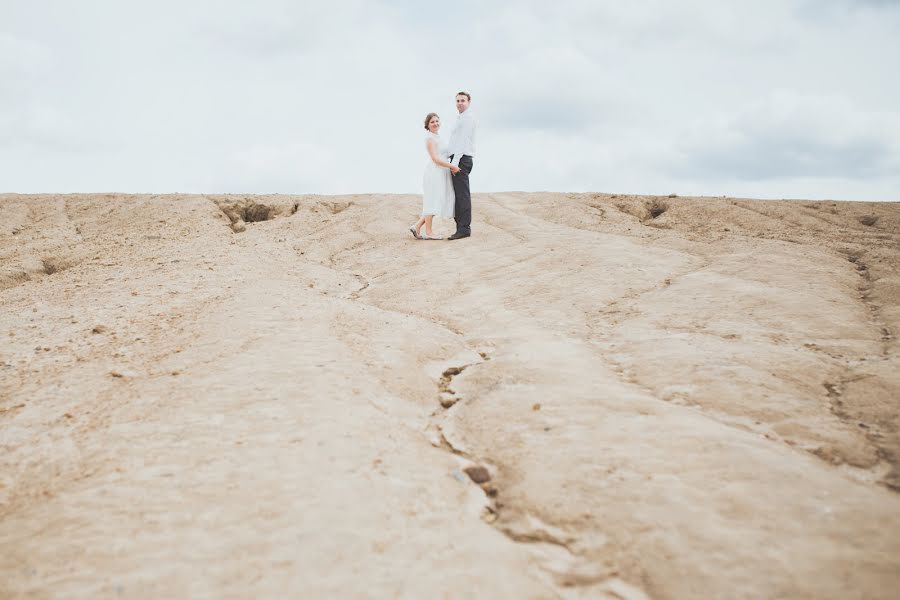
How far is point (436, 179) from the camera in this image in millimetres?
7336

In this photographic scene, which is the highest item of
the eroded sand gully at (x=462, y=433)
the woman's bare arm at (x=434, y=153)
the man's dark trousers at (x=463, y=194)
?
the woman's bare arm at (x=434, y=153)

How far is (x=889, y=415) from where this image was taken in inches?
101

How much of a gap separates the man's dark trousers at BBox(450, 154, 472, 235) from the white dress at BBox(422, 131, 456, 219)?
0.31 ft

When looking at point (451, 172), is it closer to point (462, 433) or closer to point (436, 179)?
point (436, 179)

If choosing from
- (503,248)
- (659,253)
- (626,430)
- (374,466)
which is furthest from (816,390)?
(503,248)

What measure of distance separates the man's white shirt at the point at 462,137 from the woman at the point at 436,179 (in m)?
0.15

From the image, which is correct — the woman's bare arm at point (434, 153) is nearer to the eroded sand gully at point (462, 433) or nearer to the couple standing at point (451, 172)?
the couple standing at point (451, 172)

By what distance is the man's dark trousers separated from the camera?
7.23 m

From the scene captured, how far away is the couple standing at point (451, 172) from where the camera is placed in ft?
23.2

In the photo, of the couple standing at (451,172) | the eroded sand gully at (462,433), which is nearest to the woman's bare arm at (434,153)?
the couple standing at (451,172)

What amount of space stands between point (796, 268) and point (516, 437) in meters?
4.09

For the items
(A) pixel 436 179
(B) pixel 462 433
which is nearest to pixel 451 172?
(A) pixel 436 179

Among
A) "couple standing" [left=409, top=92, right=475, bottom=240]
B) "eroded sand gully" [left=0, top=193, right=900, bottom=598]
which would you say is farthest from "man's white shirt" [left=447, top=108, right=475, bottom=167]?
"eroded sand gully" [left=0, top=193, right=900, bottom=598]

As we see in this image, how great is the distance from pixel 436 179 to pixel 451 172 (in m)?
0.25
